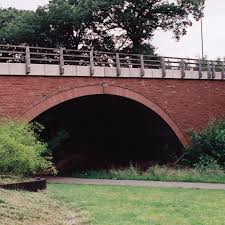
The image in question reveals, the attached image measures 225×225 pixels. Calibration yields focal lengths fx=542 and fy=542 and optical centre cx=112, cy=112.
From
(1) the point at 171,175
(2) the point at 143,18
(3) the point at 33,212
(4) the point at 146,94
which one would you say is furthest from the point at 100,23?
(3) the point at 33,212

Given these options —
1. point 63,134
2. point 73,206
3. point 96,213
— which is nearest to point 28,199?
point 73,206

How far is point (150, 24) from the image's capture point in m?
33.7

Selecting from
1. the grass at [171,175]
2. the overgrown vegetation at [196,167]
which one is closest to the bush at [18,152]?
the grass at [171,175]

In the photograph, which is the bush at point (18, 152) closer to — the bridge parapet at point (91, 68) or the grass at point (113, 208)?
the grass at point (113, 208)

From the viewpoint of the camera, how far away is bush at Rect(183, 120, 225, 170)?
69.0ft

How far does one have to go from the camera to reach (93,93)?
1959 centimetres

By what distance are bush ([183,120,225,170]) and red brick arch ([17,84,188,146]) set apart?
3.51 feet

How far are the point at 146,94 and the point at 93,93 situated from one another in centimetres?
310

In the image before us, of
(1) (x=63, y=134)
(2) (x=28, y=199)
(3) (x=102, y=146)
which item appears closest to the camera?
(2) (x=28, y=199)

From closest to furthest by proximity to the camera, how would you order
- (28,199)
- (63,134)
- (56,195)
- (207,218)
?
(207,218) < (28,199) < (56,195) < (63,134)

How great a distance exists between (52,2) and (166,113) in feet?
47.5

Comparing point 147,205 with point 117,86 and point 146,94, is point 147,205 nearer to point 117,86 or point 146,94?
point 117,86

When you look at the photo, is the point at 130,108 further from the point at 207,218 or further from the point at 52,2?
the point at 207,218

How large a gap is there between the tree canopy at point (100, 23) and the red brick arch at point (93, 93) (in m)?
11.0
